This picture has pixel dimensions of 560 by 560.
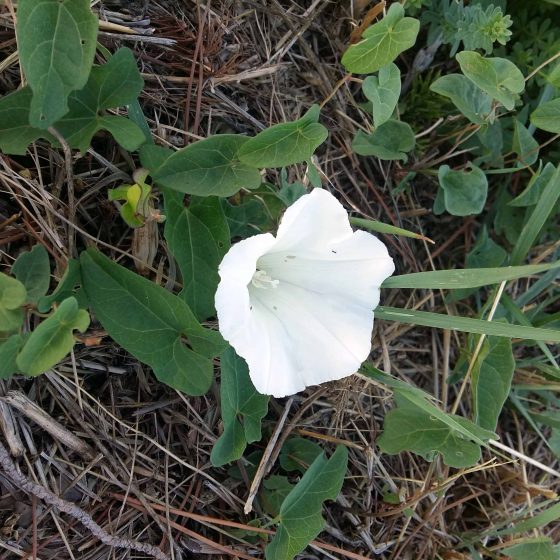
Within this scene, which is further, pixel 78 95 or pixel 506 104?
pixel 506 104

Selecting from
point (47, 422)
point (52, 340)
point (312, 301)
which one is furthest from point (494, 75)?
point (47, 422)

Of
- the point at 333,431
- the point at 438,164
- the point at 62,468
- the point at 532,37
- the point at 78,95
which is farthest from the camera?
the point at 438,164

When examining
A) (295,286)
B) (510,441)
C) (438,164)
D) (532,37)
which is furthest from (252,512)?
(532,37)

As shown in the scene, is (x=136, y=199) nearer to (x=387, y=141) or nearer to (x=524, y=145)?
(x=387, y=141)

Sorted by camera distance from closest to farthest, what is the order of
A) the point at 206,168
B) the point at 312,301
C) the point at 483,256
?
the point at 206,168
the point at 312,301
the point at 483,256

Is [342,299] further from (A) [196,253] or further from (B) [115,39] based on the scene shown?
(B) [115,39]
